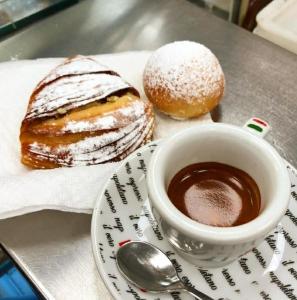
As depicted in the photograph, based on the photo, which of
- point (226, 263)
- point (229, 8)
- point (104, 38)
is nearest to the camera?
point (226, 263)

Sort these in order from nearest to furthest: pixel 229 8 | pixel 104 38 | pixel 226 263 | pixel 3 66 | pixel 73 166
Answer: pixel 226 263, pixel 73 166, pixel 3 66, pixel 104 38, pixel 229 8

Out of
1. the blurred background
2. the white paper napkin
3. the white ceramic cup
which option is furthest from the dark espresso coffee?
the blurred background

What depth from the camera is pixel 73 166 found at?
1.92 ft

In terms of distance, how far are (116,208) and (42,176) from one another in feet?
0.36

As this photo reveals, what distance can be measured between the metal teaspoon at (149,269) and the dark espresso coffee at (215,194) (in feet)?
0.22

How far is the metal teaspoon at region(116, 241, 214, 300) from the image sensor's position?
1.49 feet

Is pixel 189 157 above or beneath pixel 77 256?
above

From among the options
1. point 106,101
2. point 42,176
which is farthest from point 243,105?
point 42,176

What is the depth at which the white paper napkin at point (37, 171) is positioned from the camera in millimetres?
529

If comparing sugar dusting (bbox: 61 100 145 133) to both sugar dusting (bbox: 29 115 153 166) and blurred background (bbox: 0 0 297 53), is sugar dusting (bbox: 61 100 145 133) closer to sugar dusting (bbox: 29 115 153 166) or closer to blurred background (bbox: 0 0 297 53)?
sugar dusting (bbox: 29 115 153 166)

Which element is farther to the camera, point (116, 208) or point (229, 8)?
point (229, 8)

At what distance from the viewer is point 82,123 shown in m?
0.59

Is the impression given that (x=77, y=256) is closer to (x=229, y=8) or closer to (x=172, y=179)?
(x=172, y=179)

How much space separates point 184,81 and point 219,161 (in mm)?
177
